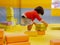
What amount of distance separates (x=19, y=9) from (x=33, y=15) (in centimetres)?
118

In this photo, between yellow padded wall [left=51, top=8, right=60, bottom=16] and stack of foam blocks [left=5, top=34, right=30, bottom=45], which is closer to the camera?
stack of foam blocks [left=5, top=34, right=30, bottom=45]

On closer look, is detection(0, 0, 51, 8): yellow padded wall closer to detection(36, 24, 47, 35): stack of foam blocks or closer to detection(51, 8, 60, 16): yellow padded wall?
detection(51, 8, 60, 16): yellow padded wall

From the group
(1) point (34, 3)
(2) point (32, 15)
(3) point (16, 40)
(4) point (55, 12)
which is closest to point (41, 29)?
(2) point (32, 15)

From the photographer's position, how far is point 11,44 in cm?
164

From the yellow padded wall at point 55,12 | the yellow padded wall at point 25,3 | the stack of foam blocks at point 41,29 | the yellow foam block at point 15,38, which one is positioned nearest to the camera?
the yellow foam block at point 15,38

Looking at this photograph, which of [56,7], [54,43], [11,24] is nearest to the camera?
[54,43]

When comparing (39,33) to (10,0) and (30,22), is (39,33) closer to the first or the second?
(30,22)

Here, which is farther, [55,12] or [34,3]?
[55,12]

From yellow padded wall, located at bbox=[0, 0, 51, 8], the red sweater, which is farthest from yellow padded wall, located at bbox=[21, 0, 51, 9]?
the red sweater

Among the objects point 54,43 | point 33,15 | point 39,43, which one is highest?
point 33,15

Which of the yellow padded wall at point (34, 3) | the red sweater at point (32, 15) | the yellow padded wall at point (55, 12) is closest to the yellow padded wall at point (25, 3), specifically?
the yellow padded wall at point (34, 3)

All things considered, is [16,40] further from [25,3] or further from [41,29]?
[25,3]

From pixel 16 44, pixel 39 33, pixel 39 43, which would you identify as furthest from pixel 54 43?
pixel 39 33

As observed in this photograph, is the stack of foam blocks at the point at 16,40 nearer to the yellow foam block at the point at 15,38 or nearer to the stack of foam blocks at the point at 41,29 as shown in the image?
the yellow foam block at the point at 15,38
